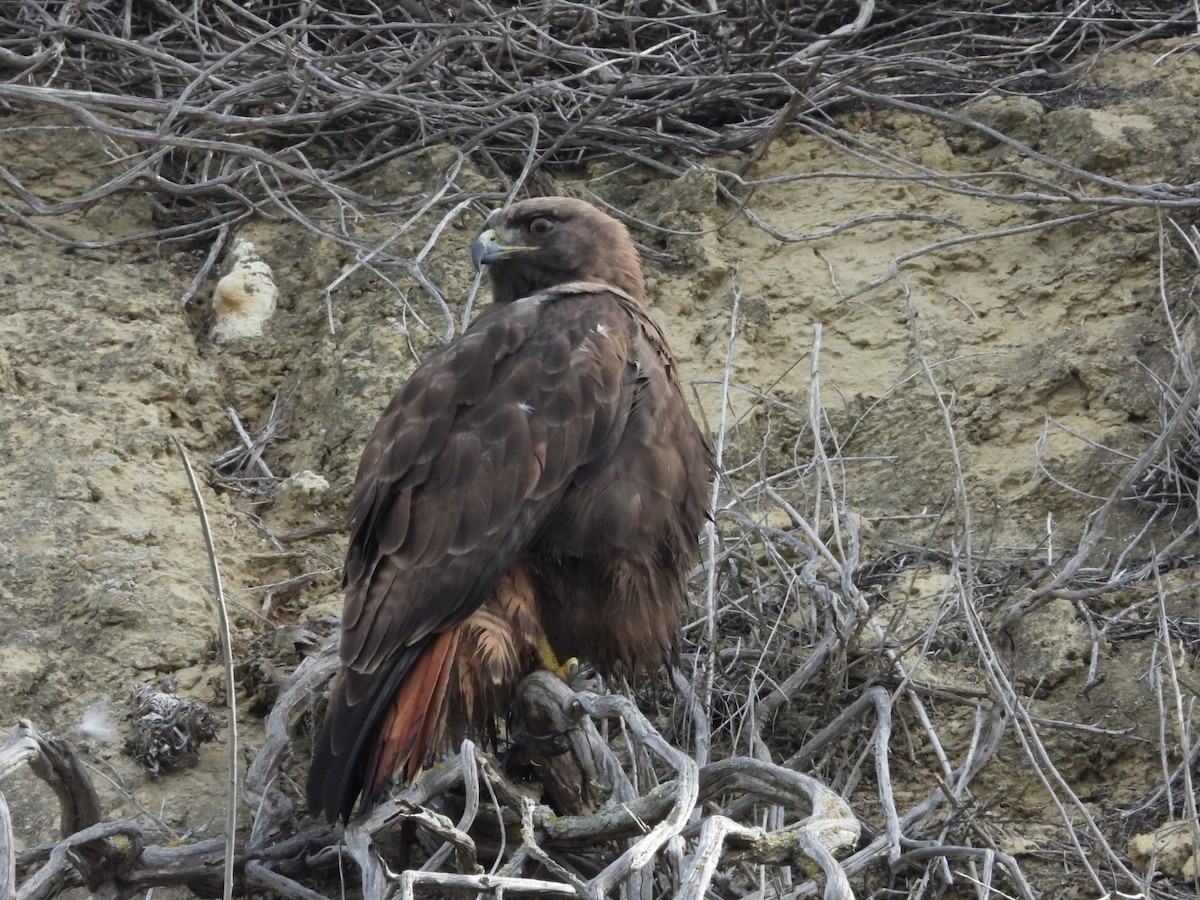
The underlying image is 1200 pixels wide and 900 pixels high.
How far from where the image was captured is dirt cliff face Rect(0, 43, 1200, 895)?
445cm

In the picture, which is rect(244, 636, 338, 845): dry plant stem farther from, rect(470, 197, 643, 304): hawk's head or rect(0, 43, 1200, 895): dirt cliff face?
rect(470, 197, 643, 304): hawk's head

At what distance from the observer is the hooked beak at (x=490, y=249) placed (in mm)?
4605

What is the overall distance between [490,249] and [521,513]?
1.00 meters

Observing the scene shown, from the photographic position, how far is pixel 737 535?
507cm

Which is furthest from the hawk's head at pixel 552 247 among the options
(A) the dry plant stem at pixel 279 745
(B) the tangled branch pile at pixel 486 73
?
(A) the dry plant stem at pixel 279 745

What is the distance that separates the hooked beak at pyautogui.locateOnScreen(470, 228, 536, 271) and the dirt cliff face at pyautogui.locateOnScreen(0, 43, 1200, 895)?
648mm

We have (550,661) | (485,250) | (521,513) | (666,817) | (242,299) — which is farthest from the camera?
(242,299)

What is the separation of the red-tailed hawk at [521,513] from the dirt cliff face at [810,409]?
0.37 m

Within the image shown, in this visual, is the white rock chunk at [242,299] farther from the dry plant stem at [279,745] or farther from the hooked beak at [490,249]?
the dry plant stem at [279,745]

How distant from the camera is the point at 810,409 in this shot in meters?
4.28

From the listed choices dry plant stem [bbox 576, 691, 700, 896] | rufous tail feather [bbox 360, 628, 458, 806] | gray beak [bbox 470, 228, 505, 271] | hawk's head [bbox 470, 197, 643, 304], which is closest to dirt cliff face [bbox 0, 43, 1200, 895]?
hawk's head [bbox 470, 197, 643, 304]

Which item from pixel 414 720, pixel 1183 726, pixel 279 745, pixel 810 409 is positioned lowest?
pixel 279 745

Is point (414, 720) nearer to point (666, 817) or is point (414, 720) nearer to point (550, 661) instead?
point (550, 661)

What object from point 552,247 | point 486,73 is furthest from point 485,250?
point 486,73
